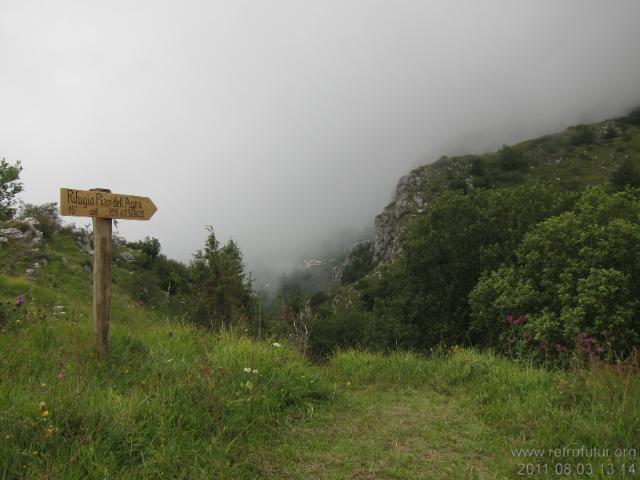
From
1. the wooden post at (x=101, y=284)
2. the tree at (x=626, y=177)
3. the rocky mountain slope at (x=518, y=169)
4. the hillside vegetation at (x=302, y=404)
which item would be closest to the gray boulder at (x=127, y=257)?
the hillside vegetation at (x=302, y=404)

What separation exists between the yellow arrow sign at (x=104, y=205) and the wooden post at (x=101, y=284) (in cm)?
14

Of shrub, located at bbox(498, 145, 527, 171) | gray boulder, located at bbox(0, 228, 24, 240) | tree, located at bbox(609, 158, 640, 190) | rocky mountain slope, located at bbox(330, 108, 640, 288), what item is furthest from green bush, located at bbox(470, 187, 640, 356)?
shrub, located at bbox(498, 145, 527, 171)

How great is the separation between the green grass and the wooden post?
0.21m

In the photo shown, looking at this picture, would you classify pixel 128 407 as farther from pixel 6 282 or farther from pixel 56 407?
pixel 6 282

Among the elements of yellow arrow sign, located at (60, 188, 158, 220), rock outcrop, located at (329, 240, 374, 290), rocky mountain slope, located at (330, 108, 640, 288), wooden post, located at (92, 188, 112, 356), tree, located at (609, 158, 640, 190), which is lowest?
rock outcrop, located at (329, 240, 374, 290)

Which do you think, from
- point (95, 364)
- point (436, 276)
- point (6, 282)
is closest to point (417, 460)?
point (95, 364)

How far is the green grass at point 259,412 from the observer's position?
10.0 ft

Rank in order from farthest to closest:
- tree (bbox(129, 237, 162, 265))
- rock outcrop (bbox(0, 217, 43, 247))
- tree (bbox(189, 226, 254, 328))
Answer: tree (bbox(129, 237, 162, 265)) → tree (bbox(189, 226, 254, 328)) → rock outcrop (bbox(0, 217, 43, 247))

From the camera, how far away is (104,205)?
4.91 m

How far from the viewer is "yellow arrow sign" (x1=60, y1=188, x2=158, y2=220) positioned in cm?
456

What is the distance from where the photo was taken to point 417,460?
11.6 ft

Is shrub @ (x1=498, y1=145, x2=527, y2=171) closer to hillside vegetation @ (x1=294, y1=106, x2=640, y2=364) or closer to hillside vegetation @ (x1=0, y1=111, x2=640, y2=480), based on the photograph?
hillside vegetation @ (x1=294, y1=106, x2=640, y2=364)

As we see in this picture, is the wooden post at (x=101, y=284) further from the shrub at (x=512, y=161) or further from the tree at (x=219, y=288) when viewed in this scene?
the shrub at (x=512, y=161)

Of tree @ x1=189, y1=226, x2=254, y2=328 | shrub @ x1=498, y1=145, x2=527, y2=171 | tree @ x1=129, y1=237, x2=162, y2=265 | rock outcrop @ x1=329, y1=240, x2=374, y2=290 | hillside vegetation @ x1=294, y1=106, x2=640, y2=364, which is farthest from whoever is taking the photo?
rock outcrop @ x1=329, y1=240, x2=374, y2=290
